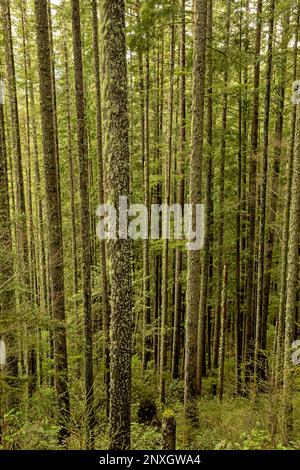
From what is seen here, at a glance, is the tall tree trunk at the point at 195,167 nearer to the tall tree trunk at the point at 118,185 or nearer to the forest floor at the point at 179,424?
the forest floor at the point at 179,424

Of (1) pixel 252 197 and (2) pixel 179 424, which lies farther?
(1) pixel 252 197

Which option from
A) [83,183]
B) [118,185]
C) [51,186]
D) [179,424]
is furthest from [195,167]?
[179,424]

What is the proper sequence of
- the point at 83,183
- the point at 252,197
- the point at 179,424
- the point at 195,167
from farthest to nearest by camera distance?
the point at 252,197 < the point at 179,424 < the point at 83,183 < the point at 195,167

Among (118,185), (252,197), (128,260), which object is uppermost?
(118,185)

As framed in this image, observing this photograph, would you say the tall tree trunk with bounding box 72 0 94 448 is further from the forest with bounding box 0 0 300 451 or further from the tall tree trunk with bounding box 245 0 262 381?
the tall tree trunk with bounding box 245 0 262 381

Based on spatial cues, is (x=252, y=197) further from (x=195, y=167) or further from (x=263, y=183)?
(x=195, y=167)

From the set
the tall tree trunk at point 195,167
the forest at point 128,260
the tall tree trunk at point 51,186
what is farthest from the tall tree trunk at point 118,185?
the tall tree trunk at point 195,167

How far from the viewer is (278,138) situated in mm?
13539

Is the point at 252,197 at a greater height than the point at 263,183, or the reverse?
the point at 263,183

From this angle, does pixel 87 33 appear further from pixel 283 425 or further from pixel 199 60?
pixel 283 425

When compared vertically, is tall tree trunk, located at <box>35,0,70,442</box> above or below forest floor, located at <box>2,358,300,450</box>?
above

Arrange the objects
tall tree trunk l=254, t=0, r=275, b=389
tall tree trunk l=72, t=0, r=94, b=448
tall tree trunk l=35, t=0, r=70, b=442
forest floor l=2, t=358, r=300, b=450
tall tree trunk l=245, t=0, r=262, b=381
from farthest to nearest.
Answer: tall tree trunk l=245, t=0, r=262, b=381 → tall tree trunk l=254, t=0, r=275, b=389 → tall tree trunk l=72, t=0, r=94, b=448 → tall tree trunk l=35, t=0, r=70, b=442 → forest floor l=2, t=358, r=300, b=450

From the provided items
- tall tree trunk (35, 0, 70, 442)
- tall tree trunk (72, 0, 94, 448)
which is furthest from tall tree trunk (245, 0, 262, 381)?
tall tree trunk (35, 0, 70, 442)
